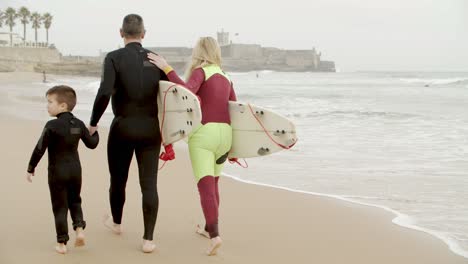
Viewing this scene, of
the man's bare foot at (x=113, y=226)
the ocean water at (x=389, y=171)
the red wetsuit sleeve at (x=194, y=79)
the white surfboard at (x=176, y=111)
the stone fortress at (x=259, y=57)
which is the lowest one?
the stone fortress at (x=259, y=57)

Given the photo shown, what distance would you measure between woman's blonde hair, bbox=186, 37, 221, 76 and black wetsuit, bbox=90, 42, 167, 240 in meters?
0.25

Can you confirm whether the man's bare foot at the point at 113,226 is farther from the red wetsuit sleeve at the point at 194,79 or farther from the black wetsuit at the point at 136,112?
the red wetsuit sleeve at the point at 194,79

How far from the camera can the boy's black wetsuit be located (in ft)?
12.9

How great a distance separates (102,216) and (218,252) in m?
1.28

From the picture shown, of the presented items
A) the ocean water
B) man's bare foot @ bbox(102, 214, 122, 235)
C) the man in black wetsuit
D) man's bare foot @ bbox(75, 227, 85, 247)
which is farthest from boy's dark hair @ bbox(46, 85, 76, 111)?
the ocean water

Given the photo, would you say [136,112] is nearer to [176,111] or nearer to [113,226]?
[176,111]

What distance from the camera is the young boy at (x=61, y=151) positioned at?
12.9 feet

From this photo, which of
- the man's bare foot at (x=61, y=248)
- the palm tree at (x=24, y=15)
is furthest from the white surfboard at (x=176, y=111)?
the palm tree at (x=24, y=15)

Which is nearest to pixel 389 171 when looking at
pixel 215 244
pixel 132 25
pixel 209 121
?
pixel 209 121

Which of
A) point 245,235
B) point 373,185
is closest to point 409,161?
point 373,185

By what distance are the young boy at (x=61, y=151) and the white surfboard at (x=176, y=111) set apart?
0.53m

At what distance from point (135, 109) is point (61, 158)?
0.58 m

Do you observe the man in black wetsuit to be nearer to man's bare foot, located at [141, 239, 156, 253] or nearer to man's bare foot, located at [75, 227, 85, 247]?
man's bare foot, located at [141, 239, 156, 253]

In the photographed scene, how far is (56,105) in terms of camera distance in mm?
3986
